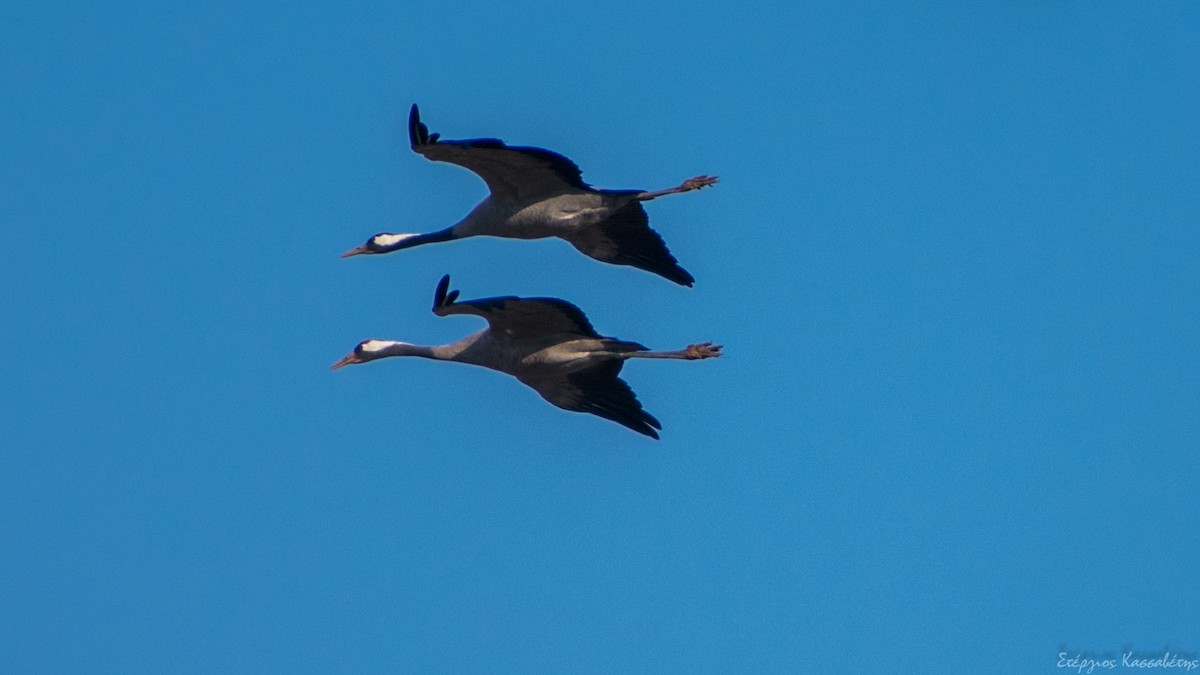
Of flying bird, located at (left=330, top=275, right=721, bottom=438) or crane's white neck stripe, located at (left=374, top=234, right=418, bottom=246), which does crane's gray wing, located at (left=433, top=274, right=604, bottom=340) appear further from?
crane's white neck stripe, located at (left=374, top=234, right=418, bottom=246)

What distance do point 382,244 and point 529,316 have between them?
11.4ft

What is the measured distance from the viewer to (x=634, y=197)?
3017 centimetres

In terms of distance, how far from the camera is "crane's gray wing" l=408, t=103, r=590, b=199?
93.6 ft

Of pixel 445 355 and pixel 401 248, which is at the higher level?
pixel 401 248

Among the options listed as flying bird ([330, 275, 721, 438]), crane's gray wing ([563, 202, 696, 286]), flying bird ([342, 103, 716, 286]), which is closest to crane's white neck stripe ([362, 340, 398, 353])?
flying bird ([330, 275, 721, 438])

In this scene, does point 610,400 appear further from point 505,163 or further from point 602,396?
point 505,163

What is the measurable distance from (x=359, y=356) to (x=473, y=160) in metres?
3.34

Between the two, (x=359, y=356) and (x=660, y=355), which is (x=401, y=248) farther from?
(x=660, y=355)

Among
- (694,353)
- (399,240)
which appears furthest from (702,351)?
(399,240)

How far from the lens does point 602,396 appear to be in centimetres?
3066

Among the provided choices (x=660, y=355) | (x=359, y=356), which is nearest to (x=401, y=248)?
(x=359, y=356)

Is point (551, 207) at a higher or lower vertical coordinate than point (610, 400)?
higher

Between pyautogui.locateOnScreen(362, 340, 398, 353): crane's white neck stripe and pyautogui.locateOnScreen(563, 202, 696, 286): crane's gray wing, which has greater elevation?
pyautogui.locateOnScreen(563, 202, 696, 286): crane's gray wing

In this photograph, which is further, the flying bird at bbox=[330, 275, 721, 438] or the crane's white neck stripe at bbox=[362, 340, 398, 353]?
the crane's white neck stripe at bbox=[362, 340, 398, 353]
